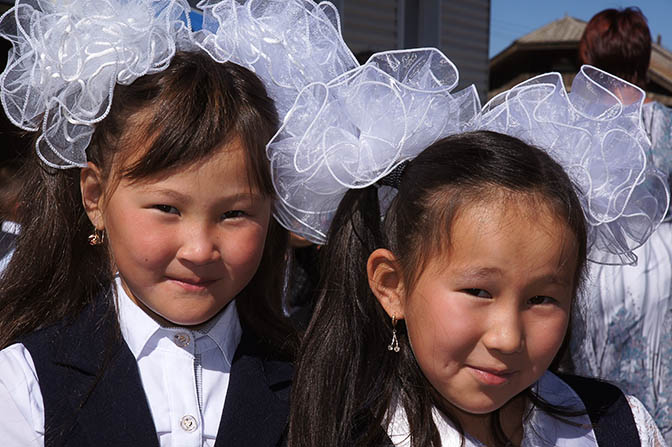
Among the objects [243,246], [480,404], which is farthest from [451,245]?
[243,246]

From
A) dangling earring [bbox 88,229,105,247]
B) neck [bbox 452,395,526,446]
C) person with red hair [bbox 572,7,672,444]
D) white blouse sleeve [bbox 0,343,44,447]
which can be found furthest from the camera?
person with red hair [bbox 572,7,672,444]

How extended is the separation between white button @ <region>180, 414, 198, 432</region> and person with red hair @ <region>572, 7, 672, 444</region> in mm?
1368

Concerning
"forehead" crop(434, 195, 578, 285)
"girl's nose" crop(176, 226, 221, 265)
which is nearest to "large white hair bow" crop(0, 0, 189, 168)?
"girl's nose" crop(176, 226, 221, 265)

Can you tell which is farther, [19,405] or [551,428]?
[551,428]

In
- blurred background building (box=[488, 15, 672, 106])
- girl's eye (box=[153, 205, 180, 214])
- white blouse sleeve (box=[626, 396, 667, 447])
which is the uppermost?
girl's eye (box=[153, 205, 180, 214])

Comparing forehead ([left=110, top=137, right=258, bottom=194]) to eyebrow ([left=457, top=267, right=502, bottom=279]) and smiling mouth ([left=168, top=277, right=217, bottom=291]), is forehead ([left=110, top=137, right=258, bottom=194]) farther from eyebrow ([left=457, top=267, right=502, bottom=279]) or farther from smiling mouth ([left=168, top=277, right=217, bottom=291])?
eyebrow ([left=457, top=267, right=502, bottom=279])

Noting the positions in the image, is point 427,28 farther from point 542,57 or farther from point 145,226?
point 542,57

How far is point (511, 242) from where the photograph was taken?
1352 millimetres

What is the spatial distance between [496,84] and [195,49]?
11048 millimetres

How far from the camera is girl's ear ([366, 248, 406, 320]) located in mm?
1513

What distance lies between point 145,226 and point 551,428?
0.88 m

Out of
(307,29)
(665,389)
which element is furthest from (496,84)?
(307,29)

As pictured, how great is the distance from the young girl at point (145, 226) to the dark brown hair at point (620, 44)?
1539 mm

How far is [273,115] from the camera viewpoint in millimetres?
1642
